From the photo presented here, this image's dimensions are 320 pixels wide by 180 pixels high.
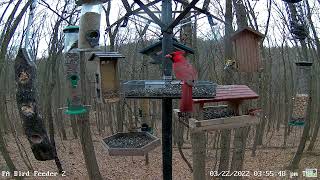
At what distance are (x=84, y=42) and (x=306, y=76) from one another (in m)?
5.20

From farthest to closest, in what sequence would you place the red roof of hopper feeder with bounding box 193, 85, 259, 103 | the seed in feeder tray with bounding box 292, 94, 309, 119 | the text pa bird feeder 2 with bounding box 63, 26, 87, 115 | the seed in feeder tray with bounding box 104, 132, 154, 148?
the seed in feeder tray with bounding box 292, 94, 309, 119 < the text pa bird feeder 2 with bounding box 63, 26, 87, 115 < the seed in feeder tray with bounding box 104, 132, 154, 148 < the red roof of hopper feeder with bounding box 193, 85, 259, 103

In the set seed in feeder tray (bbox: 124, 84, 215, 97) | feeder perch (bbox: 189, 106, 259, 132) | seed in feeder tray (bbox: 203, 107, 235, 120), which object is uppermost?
seed in feeder tray (bbox: 124, 84, 215, 97)

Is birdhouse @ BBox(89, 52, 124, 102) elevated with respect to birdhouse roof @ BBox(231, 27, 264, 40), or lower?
lower

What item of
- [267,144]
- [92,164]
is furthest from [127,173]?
[267,144]

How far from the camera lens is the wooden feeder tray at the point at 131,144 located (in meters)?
3.26

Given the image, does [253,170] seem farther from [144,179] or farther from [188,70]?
[188,70]

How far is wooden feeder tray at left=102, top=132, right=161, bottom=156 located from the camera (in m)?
3.26

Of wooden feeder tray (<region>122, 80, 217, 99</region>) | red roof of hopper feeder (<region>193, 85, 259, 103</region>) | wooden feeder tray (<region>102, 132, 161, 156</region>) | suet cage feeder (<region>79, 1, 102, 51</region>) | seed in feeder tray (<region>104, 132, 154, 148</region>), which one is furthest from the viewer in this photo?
suet cage feeder (<region>79, 1, 102, 51</region>)

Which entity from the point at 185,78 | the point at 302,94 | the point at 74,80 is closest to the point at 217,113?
the point at 185,78

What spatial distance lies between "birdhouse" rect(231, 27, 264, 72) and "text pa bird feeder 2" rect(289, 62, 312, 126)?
301 cm

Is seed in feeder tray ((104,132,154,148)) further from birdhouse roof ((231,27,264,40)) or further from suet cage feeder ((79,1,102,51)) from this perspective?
birdhouse roof ((231,27,264,40))

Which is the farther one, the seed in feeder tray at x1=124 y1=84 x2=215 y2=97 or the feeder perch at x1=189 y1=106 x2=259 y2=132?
the feeder perch at x1=189 y1=106 x2=259 y2=132

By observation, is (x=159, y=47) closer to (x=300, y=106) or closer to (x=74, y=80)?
(x=74, y=80)

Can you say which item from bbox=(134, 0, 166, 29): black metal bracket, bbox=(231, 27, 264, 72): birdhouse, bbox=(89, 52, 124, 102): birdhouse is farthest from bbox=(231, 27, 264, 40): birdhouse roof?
bbox=(134, 0, 166, 29): black metal bracket
